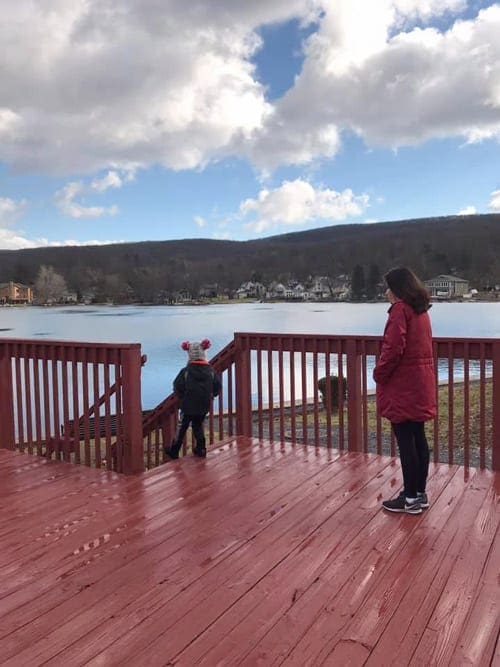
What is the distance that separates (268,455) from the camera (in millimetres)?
3865

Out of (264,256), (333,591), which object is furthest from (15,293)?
(333,591)

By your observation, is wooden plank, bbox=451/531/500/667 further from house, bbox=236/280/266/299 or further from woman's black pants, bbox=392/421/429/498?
house, bbox=236/280/266/299

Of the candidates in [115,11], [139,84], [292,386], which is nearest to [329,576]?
[292,386]

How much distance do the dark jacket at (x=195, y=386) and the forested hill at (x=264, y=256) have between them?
27347 mm

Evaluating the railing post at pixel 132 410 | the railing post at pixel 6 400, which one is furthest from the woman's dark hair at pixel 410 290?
the railing post at pixel 6 400

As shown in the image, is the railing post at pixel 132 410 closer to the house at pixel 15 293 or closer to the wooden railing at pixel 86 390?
the wooden railing at pixel 86 390

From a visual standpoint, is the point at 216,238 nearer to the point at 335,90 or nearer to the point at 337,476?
the point at 335,90

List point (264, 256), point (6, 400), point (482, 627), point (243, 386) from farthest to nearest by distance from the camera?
point (264, 256) < point (243, 386) < point (6, 400) < point (482, 627)

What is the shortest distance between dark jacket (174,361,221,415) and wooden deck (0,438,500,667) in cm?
66

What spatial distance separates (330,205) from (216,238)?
32623 millimetres

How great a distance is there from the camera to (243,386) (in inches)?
179

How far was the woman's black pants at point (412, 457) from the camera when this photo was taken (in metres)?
2.69

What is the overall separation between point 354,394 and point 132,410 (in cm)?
173

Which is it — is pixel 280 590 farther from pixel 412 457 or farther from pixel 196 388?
pixel 196 388
